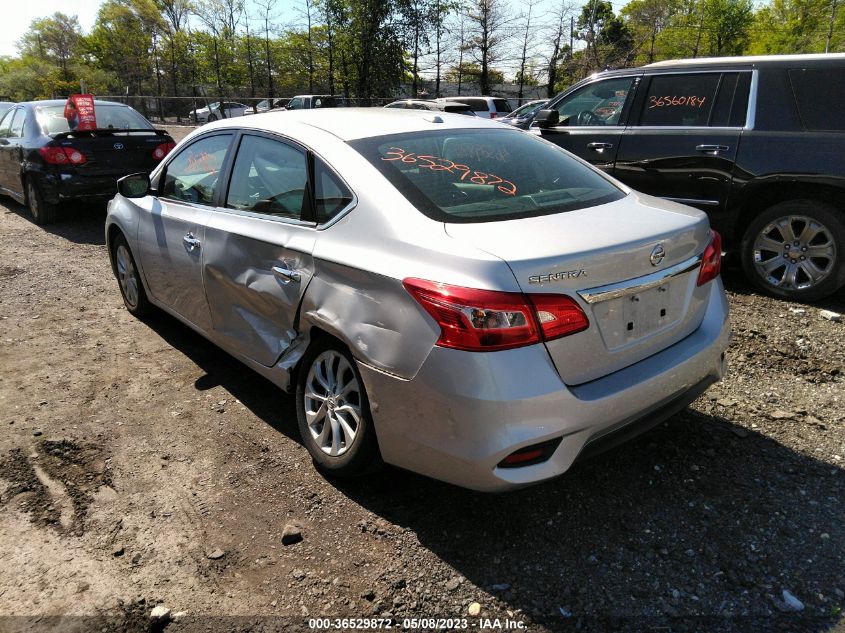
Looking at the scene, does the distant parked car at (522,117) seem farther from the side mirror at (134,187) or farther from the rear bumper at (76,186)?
the rear bumper at (76,186)

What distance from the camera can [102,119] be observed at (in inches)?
356

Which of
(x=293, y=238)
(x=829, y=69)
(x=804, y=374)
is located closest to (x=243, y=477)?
(x=293, y=238)

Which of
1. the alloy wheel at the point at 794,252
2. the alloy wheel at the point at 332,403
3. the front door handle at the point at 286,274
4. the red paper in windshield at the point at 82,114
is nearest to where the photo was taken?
the alloy wheel at the point at 332,403

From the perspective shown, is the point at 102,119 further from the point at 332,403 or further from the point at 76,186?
the point at 332,403

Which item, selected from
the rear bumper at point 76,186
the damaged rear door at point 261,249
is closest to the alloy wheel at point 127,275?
the damaged rear door at point 261,249

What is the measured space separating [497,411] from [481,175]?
1254 millimetres

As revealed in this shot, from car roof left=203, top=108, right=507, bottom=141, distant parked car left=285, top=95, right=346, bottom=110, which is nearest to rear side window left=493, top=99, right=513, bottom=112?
distant parked car left=285, top=95, right=346, bottom=110

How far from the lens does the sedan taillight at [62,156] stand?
8398 millimetres

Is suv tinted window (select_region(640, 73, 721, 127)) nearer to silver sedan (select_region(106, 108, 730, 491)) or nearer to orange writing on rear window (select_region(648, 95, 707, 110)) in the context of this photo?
orange writing on rear window (select_region(648, 95, 707, 110))

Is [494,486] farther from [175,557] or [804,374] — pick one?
[804,374]

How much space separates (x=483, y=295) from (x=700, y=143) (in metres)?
4.27

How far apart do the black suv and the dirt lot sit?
1429mm

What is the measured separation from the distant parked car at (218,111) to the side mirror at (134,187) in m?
25.8

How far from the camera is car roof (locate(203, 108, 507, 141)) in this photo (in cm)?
323
